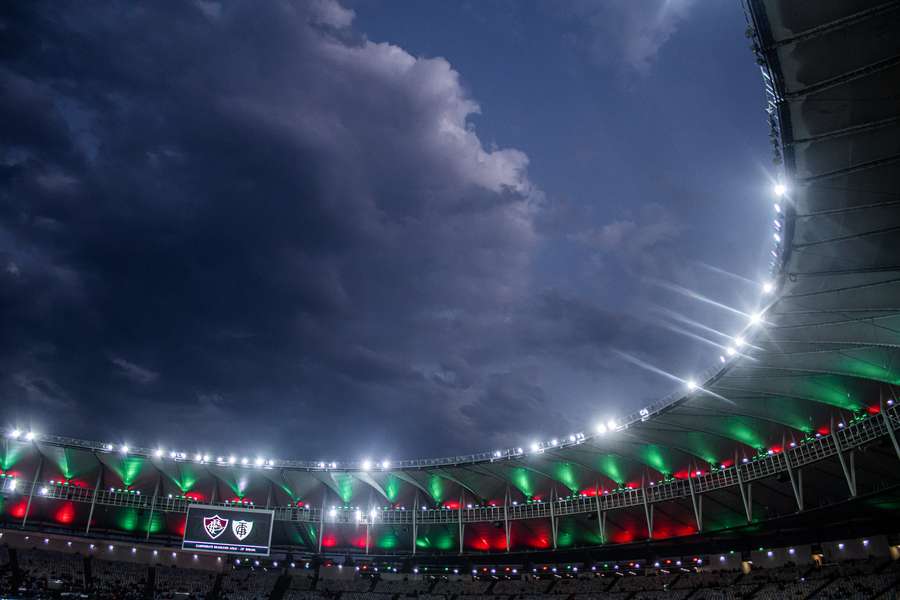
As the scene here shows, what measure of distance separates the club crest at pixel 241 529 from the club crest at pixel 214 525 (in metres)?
0.86

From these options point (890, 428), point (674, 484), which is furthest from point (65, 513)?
point (890, 428)

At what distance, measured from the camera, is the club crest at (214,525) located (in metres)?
61.6

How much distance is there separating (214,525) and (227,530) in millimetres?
1381

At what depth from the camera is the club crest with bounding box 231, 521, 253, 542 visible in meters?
62.7

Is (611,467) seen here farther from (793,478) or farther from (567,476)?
(793,478)

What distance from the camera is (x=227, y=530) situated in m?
62.4

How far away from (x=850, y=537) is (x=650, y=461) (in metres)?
17.0

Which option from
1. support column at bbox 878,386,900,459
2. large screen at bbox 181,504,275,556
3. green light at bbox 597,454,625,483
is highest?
green light at bbox 597,454,625,483

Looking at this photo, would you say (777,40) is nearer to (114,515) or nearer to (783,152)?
(783,152)

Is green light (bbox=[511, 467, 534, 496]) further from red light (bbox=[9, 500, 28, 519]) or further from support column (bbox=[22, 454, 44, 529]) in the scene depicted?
Result: red light (bbox=[9, 500, 28, 519])

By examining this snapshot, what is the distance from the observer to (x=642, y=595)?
62031mm

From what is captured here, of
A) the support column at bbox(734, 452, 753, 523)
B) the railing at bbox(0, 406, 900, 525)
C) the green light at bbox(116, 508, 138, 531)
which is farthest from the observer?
the green light at bbox(116, 508, 138, 531)

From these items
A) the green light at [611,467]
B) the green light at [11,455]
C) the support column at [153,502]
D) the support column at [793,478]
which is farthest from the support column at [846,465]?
the green light at [11,455]

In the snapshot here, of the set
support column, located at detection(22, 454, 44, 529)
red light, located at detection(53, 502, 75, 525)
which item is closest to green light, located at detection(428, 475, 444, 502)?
red light, located at detection(53, 502, 75, 525)
